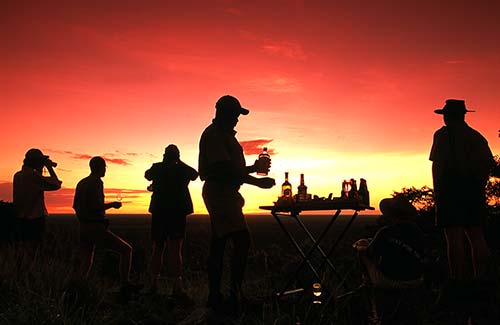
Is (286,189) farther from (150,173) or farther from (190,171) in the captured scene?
(150,173)

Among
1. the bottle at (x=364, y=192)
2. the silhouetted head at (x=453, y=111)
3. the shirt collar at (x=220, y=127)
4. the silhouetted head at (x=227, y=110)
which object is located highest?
the silhouetted head at (x=453, y=111)

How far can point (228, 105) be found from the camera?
16.5 ft

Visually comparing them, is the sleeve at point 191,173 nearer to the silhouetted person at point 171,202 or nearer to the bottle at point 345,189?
the silhouetted person at point 171,202

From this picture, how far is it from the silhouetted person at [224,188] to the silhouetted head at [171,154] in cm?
214

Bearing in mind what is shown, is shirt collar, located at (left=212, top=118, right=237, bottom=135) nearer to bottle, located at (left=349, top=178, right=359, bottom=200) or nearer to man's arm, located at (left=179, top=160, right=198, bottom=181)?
bottle, located at (left=349, top=178, right=359, bottom=200)

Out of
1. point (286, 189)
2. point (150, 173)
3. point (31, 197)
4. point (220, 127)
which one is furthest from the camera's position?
point (150, 173)

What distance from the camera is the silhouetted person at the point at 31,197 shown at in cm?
692

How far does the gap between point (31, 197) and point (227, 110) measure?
352 centimetres

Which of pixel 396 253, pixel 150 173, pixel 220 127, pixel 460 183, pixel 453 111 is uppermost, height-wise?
pixel 453 111

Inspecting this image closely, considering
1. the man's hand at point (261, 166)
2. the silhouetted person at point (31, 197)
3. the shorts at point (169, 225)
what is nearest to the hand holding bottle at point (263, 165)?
the man's hand at point (261, 166)

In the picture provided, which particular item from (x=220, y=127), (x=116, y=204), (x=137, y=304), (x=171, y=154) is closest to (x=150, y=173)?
(x=171, y=154)

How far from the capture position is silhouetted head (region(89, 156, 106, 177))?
22.3ft

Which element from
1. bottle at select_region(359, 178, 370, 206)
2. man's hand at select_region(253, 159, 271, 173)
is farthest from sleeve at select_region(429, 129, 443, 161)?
man's hand at select_region(253, 159, 271, 173)

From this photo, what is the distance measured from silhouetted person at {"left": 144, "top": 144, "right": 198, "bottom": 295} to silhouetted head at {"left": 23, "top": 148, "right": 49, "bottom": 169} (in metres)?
1.52
